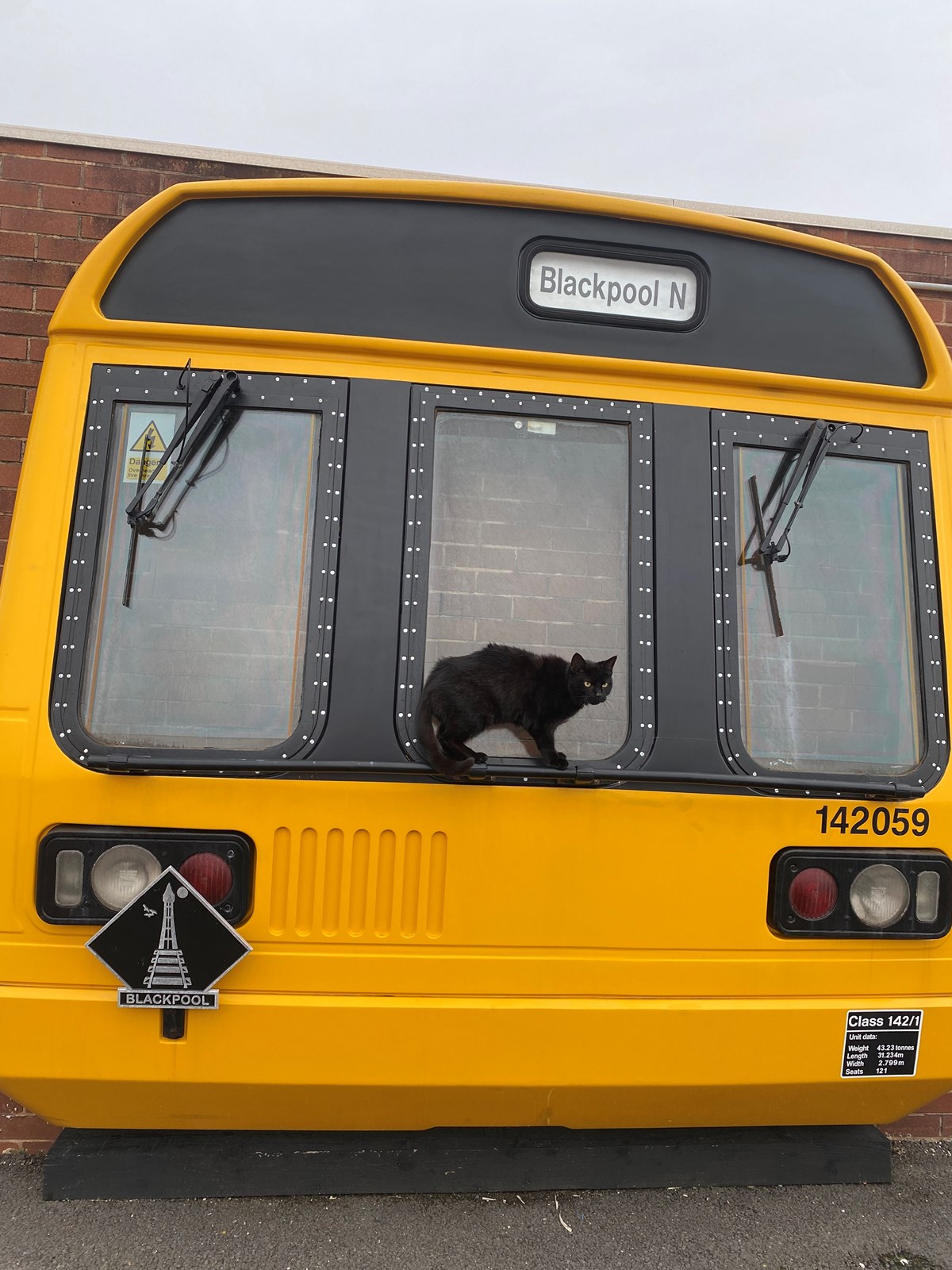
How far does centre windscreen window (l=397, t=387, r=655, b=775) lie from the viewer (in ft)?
7.62

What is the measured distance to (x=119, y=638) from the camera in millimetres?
2217

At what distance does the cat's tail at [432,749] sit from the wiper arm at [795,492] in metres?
0.99

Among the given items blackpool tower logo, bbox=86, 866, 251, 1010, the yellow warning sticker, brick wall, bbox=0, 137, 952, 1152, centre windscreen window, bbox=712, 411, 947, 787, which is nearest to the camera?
blackpool tower logo, bbox=86, 866, 251, 1010

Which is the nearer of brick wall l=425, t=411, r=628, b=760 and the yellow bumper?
the yellow bumper

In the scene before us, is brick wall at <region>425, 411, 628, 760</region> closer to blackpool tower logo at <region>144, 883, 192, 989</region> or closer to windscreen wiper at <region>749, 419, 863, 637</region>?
windscreen wiper at <region>749, 419, 863, 637</region>

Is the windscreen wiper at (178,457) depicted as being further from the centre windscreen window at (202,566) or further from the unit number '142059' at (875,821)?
the unit number '142059' at (875,821)

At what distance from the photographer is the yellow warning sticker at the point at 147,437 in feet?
7.54

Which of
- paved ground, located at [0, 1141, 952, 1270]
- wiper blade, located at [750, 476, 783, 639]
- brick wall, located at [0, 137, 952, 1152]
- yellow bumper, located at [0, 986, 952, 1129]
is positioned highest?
brick wall, located at [0, 137, 952, 1152]

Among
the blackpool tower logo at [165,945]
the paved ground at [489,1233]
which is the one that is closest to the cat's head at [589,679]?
the blackpool tower logo at [165,945]

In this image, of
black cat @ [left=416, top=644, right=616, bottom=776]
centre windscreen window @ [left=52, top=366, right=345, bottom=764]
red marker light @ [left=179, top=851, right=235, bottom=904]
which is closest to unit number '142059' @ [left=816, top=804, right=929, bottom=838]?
black cat @ [left=416, top=644, right=616, bottom=776]

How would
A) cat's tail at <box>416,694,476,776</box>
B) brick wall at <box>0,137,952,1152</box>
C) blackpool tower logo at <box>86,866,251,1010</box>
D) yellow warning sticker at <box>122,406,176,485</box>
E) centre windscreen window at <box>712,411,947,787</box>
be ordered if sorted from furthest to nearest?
brick wall at <box>0,137,952,1152</box> → centre windscreen window at <box>712,411,947,787</box> → yellow warning sticker at <box>122,406,176,485</box> → cat's tail at <box>416,694,476,776</box> → blackpool tower logo at <box>86,866,251,1010</box>

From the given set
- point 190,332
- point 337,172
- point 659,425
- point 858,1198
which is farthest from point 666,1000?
point 337,172

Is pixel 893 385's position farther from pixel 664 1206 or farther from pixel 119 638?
pixel 664 1206

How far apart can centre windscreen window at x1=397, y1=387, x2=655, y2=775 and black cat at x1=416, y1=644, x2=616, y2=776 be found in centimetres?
4
